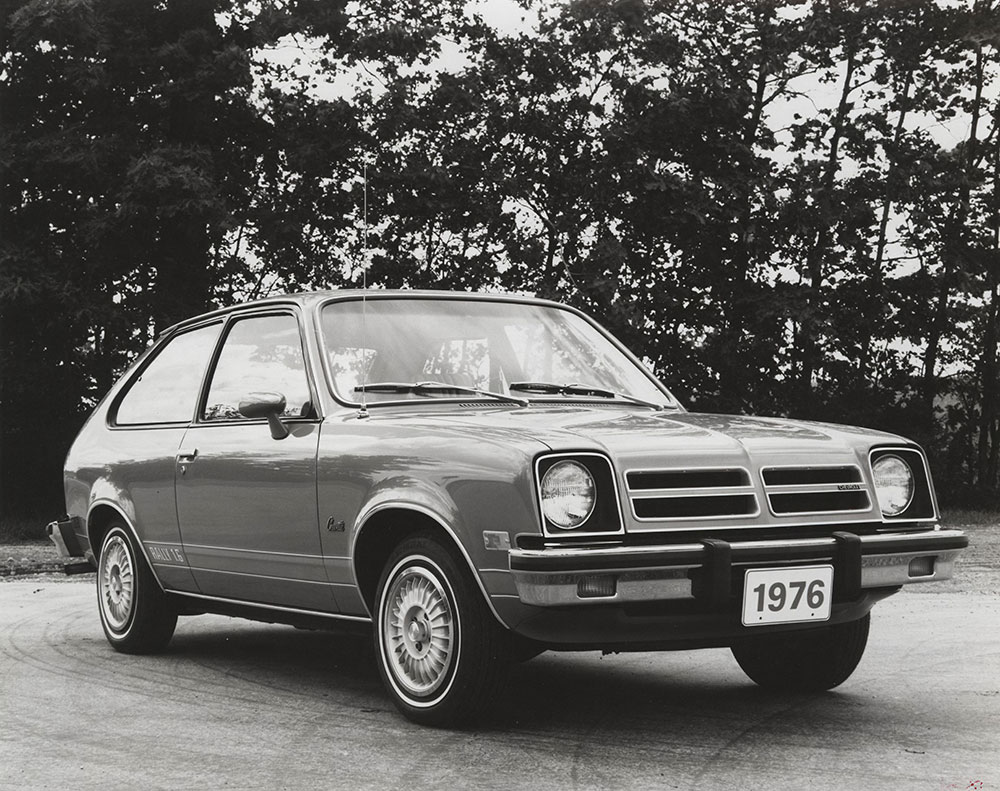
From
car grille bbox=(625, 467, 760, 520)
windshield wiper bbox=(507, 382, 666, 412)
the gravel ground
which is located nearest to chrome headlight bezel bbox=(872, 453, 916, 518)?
Answer: car grille bbox=(625, 467, 760, 520)

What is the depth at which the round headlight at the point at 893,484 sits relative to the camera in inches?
215

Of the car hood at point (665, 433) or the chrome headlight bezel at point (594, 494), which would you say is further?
the car hood at point (665, 433)

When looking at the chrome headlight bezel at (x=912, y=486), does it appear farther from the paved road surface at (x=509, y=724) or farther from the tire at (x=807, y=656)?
the paved road surface at (x=509, y=724)

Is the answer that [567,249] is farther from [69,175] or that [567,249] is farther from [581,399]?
[581,399]

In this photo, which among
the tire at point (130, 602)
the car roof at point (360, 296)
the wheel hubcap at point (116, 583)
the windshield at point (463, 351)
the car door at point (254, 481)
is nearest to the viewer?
the car door at point (254, 481)

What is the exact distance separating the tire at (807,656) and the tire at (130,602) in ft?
10.1

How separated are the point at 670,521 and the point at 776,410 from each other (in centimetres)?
2214

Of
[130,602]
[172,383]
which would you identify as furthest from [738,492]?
[130,602]

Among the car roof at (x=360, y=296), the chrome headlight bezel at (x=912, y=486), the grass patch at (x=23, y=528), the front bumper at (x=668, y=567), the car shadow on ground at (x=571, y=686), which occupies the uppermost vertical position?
the car roof at (x=360, y=296)

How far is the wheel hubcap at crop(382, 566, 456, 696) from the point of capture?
516cm

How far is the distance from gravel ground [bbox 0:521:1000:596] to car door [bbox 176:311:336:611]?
219 inches

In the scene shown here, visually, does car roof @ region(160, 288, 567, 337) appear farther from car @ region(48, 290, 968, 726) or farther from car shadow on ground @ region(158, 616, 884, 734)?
car shadow on ground @ region(158, 616, 884, 734)

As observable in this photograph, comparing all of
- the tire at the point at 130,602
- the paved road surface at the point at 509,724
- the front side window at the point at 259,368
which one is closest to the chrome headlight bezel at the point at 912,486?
the paved road surface at the point at 509,724

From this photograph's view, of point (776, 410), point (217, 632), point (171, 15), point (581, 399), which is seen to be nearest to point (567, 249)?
point (776, 410)
